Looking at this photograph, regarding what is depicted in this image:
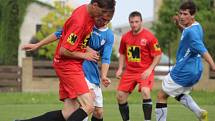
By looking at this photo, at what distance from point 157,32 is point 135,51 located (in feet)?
120

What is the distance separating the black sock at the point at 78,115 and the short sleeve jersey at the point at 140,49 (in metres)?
4.65

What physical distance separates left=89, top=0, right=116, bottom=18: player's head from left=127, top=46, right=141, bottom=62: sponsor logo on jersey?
470cm

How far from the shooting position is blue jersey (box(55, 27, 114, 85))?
11.0 metres

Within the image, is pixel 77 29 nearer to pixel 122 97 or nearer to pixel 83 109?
pixel 83 109

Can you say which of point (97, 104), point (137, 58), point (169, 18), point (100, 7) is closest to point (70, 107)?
point (100, 7)

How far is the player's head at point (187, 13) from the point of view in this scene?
37.6ft

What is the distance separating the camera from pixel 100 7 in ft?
28.6

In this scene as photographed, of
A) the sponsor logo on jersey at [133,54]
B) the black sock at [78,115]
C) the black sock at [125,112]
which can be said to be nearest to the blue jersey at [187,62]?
the black sock at [125,112]

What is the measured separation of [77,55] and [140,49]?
4668mm

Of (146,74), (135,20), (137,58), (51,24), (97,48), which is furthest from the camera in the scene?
(51,24)

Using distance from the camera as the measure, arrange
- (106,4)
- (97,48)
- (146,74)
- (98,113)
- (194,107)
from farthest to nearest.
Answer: (146,74), (194,107), (98,113), (97,48), (106,4)

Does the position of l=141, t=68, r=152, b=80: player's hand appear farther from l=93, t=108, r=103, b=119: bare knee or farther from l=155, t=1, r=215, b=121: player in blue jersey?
l=93, t=108, r=103, b=119: bare knee

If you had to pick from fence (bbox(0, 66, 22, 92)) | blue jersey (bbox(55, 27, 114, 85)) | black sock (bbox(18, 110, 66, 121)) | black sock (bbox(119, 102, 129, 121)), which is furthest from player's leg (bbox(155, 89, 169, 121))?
fence (bbox(0, 66, 22, 92))

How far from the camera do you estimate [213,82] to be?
33344 millimetres
